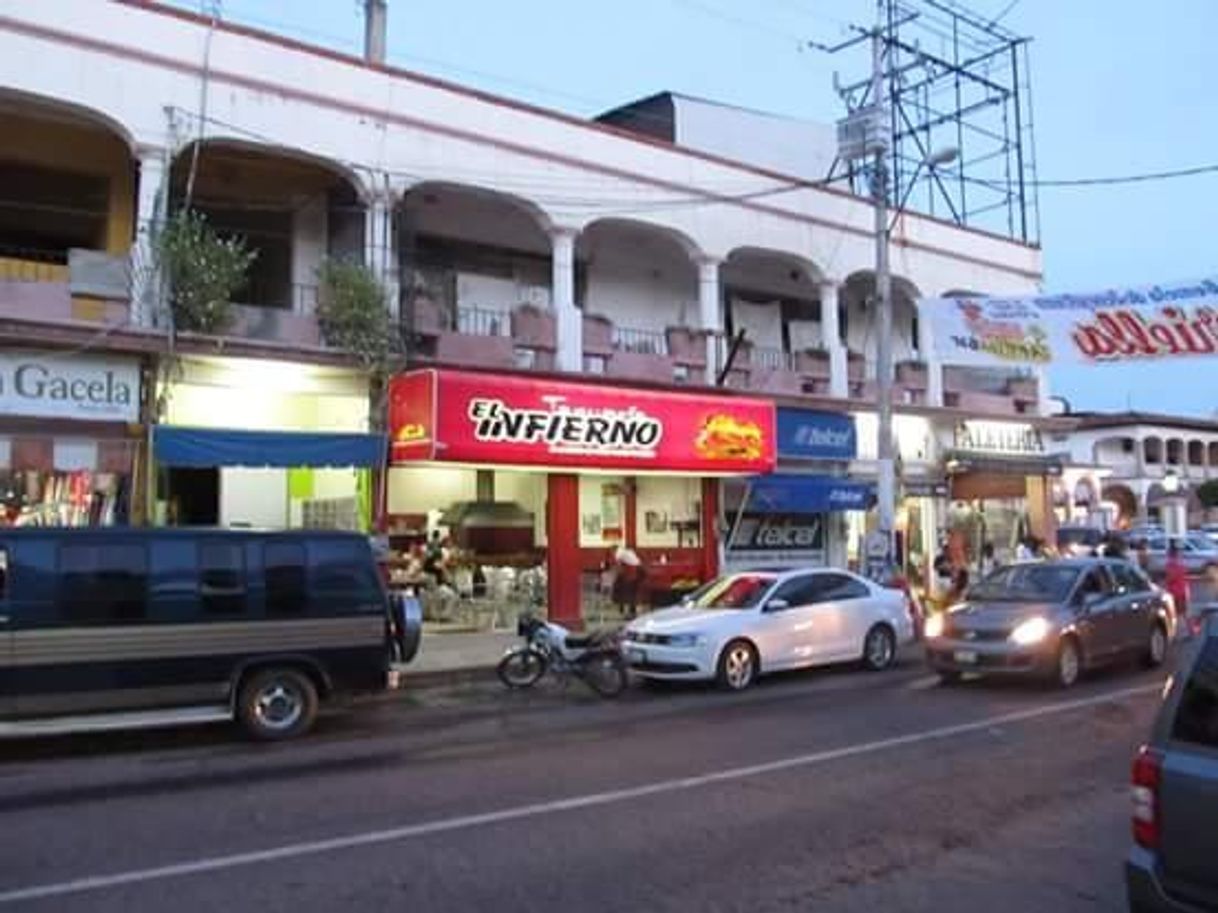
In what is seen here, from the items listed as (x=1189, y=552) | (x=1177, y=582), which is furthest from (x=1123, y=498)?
(x=1177, y=582)

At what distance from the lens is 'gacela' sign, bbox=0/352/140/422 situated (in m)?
16.4

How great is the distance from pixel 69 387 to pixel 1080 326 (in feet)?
57.1

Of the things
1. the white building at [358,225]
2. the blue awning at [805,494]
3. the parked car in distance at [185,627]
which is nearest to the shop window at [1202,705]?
the parked car in distance at [185,627]

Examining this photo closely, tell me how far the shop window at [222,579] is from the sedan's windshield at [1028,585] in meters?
9.47

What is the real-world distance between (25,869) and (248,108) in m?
14.1

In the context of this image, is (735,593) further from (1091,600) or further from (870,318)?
(870,318)

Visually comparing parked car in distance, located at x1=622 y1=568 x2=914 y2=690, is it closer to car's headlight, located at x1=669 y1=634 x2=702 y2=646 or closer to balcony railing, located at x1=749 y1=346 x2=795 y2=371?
car's headlight, located at x1=669 y1=634 x2=702 y2=646

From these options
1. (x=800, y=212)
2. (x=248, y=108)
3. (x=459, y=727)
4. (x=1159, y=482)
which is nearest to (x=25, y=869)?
(x=459, y=727)

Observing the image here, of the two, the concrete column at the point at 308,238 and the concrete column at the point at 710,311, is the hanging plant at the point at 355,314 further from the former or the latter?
the concrete column at the point at 710,311

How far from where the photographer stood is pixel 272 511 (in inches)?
816

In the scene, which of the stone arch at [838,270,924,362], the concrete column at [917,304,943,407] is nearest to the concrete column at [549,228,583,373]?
the stone arch at [838,270,924,362]

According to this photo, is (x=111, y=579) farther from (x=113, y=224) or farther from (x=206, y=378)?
(x=113, y=224)

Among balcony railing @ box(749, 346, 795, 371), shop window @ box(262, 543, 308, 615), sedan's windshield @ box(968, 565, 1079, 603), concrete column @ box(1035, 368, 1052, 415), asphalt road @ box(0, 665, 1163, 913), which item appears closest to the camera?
asphalt road @ box(0, 665, 1163, 913)

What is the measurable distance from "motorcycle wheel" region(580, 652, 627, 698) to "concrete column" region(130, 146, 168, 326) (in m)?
8.20
